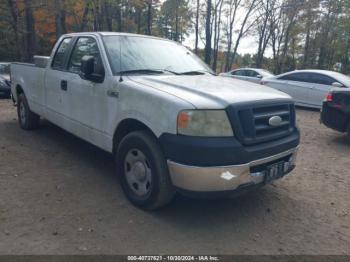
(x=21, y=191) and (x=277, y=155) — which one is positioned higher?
(x=277, y=155)

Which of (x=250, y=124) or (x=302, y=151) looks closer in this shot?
(x=250, y=124)

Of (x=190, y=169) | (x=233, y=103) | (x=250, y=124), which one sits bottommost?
→ (x=190, y=169)

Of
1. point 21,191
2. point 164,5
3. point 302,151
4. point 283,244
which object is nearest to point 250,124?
point 283,244

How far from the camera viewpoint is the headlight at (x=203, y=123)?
303cm

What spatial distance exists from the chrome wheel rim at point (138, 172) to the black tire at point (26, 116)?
12.5 feet

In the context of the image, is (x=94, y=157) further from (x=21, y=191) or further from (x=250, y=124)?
(x=250, y=124)

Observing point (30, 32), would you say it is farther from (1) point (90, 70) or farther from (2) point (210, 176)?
(2) point (210, 176)

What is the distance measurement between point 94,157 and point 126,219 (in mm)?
2116

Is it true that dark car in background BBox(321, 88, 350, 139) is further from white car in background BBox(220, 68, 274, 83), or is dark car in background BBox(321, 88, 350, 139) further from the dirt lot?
white car in background BBox(220, 68, 274, 83)

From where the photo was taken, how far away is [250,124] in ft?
10.4

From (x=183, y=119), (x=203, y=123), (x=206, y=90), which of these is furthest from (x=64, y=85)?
(x=203, y=123)

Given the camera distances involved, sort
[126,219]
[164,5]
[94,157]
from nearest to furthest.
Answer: [126,219] < [94,157] < [164,5]

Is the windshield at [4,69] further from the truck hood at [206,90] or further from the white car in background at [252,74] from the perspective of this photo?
the truck hood at [206,90]

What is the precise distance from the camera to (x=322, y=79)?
1132 cm
